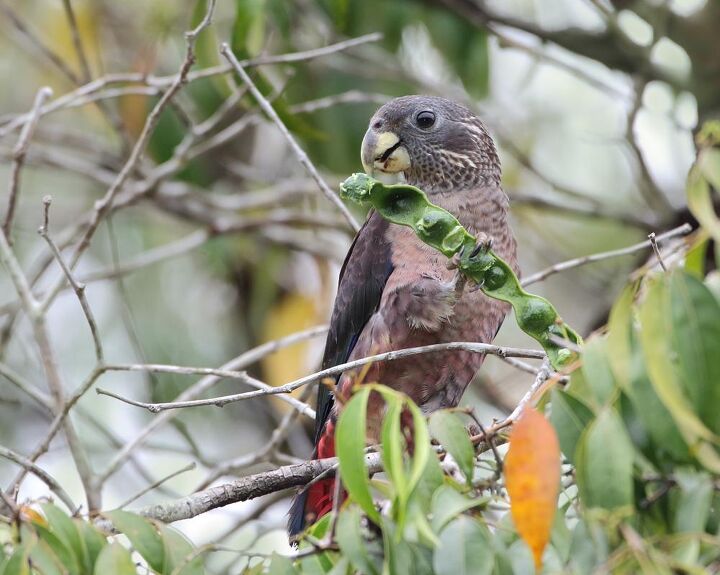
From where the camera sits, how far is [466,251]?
9.16ft

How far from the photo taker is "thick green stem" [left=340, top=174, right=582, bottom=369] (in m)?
2.53

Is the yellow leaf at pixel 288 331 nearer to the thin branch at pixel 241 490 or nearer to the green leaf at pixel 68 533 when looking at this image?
the thin branch at pixel 241 490

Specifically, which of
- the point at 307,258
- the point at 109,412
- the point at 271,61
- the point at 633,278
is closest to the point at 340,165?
the point at 307,258

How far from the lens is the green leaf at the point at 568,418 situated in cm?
183

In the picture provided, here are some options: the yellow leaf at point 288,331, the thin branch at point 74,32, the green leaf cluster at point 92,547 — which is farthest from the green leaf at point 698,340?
the yellow leaf at point 288,331

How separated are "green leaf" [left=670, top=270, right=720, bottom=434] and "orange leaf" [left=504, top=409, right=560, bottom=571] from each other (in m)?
0.24

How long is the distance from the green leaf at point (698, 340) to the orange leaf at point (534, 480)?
0.79 ft

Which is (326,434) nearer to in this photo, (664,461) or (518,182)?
(664,461)

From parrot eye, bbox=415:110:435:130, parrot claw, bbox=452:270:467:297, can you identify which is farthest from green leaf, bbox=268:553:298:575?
parrot eye, bbox=415:110:435:130

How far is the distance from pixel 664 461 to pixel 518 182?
515cm

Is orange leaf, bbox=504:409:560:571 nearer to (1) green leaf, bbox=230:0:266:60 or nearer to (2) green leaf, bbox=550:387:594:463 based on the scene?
(2) green leaf, bbox=550:387:594:463

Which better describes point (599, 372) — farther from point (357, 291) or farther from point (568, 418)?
point (357, 291)

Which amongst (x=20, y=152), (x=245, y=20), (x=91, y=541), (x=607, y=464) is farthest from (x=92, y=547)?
(x=245, y=20)

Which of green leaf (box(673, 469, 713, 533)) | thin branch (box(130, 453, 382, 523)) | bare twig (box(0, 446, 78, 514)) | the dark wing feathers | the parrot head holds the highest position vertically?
the parrot head
